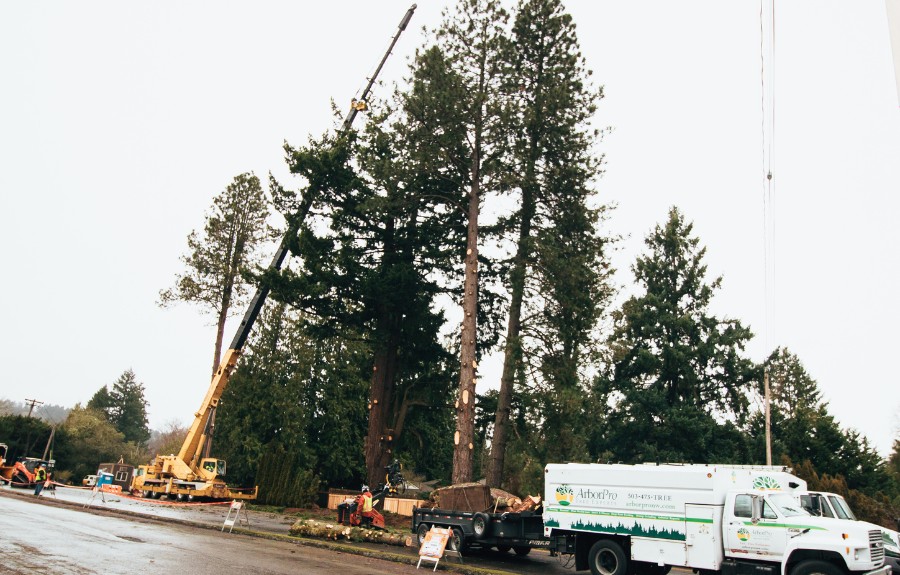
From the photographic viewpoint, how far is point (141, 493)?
114ft

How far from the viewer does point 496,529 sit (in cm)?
1641

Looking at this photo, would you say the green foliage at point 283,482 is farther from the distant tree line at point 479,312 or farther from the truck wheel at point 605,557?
the truck wheel at point 605,557

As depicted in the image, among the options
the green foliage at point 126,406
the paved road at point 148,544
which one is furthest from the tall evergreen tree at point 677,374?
the green foliage at point 126,406

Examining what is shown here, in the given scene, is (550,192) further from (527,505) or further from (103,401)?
(103,401)

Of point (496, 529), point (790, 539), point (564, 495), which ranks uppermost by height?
point (564, 495)

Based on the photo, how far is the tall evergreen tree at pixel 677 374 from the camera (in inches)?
1441

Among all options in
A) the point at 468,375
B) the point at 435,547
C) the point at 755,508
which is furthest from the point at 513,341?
the point at 755,508

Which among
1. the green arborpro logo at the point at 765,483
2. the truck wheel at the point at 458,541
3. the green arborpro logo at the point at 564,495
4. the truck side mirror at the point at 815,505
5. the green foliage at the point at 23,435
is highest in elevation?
the green foliage at the point at 23,435

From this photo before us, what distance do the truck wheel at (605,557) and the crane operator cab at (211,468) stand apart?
83.0ft

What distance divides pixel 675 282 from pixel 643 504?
29.6 meters

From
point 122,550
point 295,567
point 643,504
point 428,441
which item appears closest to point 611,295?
point 643,504

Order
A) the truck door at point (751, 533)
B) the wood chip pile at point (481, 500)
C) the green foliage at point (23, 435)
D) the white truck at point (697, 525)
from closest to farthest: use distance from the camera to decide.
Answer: the white truck at point (697, 525)
the truck door at point (751, 533)
the wood chip pile at point (481, 500)
the green foliage at point (23, 435)

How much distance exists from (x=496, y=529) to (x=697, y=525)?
5583mm

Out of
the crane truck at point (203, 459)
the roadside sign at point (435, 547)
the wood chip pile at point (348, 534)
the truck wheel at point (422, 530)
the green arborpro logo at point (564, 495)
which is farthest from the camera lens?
the crane truck at point (203, 459)
